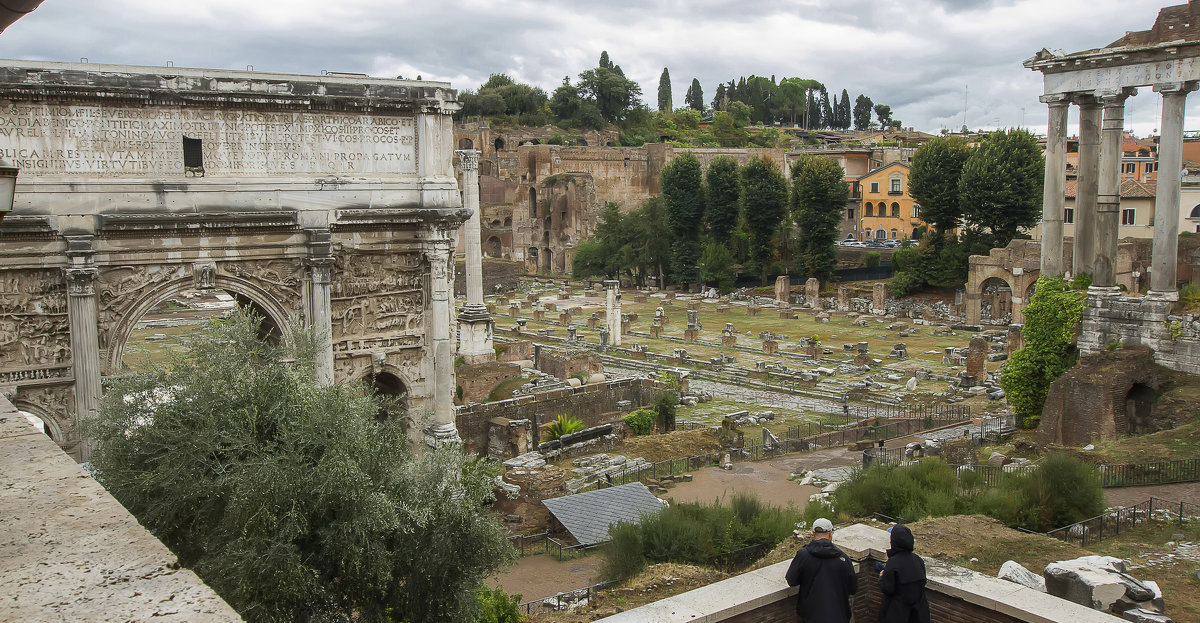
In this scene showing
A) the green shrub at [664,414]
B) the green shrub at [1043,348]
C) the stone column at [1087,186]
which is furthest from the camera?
the green shrub at [664,414]

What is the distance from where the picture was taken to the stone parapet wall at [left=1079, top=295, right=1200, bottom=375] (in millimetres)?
16516

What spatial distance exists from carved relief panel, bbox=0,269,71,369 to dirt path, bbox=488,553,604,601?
6574mm

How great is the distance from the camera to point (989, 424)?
20047 millimetres

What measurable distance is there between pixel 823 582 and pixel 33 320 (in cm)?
1102

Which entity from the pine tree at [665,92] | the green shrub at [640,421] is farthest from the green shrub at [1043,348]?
the pine tree at [665,92]

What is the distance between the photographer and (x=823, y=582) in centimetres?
595

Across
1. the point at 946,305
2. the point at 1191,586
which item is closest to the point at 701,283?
the point at 946,305

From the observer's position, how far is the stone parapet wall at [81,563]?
3.07 m

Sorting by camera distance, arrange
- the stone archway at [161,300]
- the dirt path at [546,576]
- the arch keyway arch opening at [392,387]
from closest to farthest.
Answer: the dirt path at [546,576] → the stone archway at [161,300] → the arch keyway arch opening at [392,387]

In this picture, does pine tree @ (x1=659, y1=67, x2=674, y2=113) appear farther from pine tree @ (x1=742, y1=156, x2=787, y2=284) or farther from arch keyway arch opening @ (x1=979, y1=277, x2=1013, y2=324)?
arch keyway arch opening @ (x1=979, y1=277, x2=1013, y2=324)

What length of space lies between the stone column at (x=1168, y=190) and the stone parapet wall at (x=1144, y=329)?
0.46m

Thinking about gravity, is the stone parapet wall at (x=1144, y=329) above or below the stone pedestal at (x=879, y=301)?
above

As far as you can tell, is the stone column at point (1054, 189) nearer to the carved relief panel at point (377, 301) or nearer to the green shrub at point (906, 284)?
the carved relief panel at point (377, 301)

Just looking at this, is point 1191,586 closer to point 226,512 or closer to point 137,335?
point 226,512
